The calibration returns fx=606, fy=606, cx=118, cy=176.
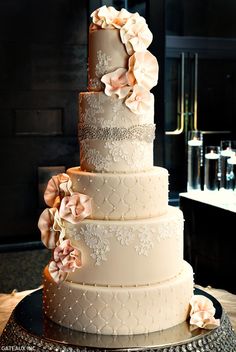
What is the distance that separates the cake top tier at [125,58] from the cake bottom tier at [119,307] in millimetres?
674

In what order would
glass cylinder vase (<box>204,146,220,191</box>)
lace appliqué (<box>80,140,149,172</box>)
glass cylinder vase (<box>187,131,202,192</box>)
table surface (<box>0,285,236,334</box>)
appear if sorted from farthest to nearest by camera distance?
glass cylinder vase (<box>187,131,202,192</box>)
glass cylinder vase (<box>204,146,220,191</box>)
table surface (<box>0,285,236,334</box>)
lace appliqué (<box>80,140,149,172</box>)

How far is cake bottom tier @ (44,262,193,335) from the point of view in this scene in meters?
2.19

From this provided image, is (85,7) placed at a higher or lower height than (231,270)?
higher

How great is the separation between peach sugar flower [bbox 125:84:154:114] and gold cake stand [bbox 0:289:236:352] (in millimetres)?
828

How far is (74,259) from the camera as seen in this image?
2.22 metres

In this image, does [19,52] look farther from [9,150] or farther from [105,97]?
[105,97]

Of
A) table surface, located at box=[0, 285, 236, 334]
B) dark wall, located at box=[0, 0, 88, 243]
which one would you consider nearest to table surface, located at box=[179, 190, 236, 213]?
table surface, located at box=[0, 285, 236, 334]

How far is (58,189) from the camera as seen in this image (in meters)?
2.35

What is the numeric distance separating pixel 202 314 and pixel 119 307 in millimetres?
323

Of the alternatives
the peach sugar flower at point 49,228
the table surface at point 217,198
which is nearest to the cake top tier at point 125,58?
the peach sugar flower at point 49,228

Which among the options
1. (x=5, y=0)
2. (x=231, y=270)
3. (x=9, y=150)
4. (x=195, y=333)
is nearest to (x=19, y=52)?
(x=5, y=0)

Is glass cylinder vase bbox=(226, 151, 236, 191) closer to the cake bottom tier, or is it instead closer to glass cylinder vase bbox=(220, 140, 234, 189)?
glass cylinder vase bbox=(220, 140, 234, 189)

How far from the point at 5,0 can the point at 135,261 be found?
14.4 feet

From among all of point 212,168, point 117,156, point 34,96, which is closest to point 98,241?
point 117,156
